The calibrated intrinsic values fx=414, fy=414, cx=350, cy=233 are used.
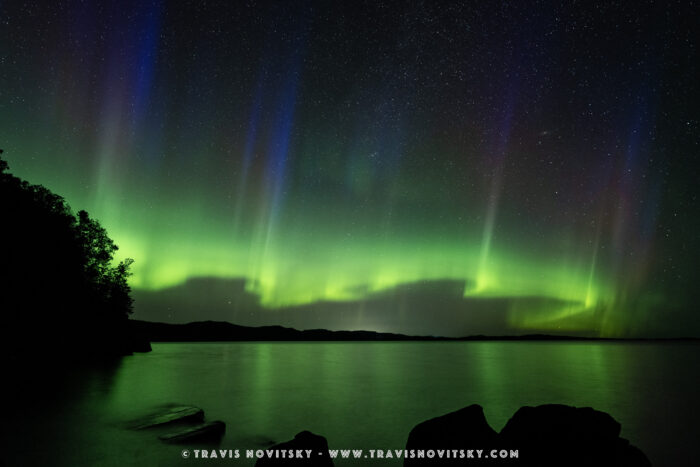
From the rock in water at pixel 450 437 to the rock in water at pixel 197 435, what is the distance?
6802mm

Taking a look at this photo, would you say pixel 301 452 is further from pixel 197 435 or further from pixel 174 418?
pixel 174 418

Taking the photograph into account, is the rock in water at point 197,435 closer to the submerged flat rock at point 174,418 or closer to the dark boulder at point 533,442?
the submerged flat rock at point 174,418

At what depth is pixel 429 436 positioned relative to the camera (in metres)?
7.89

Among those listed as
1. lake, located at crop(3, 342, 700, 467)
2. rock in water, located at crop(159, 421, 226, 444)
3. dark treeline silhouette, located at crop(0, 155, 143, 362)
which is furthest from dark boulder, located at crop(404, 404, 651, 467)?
dark treeline silhouette, located at crop(0, 155, 143, 362)

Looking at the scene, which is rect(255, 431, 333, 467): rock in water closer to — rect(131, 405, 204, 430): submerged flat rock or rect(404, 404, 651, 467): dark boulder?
rect(404, 404, 651, 467): dark boulder

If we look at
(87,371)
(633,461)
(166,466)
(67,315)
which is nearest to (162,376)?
(87,371)

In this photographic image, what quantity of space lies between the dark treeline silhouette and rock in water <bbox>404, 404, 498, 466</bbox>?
2205cm

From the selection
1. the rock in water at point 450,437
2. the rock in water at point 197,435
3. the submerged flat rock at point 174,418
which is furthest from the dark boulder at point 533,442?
the submerged flat rock at point 174,418

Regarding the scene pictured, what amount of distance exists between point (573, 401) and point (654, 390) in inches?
359

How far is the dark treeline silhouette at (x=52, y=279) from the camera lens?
69.1 ft

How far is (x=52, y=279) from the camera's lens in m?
25.2

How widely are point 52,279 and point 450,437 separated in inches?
1043

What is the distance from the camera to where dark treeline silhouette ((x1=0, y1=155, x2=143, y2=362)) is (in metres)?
21.0

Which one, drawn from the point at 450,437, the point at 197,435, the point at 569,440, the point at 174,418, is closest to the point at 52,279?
the point at 174,418
